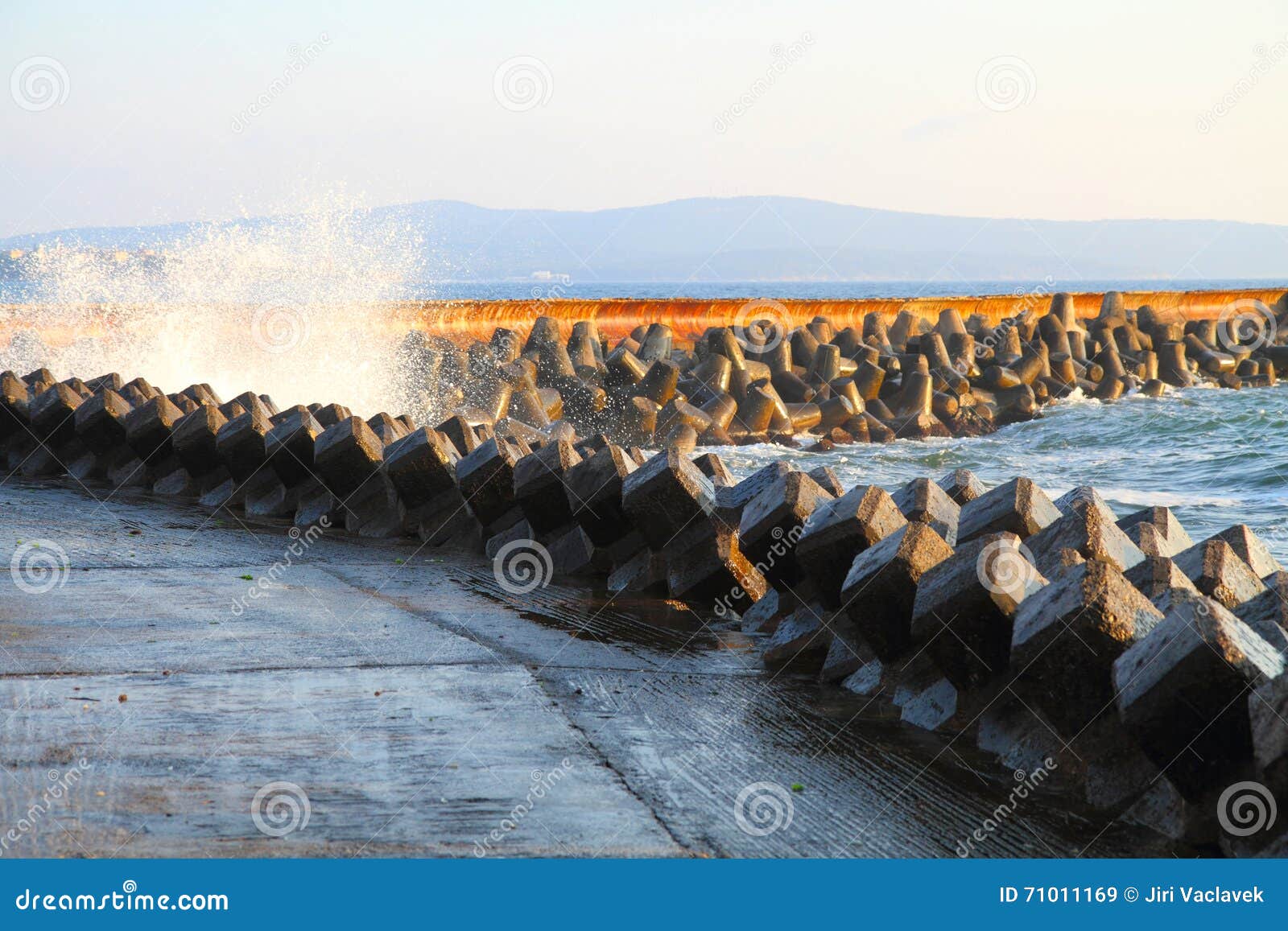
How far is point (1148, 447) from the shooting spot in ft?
53.3

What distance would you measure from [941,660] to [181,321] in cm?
1218
